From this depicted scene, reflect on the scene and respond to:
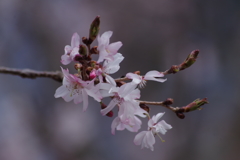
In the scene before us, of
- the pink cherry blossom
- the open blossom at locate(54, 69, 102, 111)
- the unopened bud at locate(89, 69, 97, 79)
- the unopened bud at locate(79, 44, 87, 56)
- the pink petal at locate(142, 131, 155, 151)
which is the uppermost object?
the unopened bud at locate(79, 44, 87, 56)

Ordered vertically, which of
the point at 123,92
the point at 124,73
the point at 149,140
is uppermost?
the point at 124,73

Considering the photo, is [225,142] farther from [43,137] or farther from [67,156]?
[43,137]

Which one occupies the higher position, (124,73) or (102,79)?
(124,73)

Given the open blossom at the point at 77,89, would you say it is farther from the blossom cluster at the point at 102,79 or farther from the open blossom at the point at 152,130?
the open blossom at the point at 152,130

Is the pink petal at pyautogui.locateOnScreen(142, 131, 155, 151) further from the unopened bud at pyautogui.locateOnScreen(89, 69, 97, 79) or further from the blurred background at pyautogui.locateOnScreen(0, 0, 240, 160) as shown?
the blurred background at pyautogui.locateOnScreen(0, 0, 240, 160)

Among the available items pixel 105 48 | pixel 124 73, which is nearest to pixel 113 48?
pixel 105 48

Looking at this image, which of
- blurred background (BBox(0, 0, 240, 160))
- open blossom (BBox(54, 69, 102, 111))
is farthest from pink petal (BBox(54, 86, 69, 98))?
blurred background (BBox(0, 0, 240, 160))

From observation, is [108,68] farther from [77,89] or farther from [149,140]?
[149,140]

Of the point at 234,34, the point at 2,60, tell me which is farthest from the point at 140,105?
the point at 234,34
